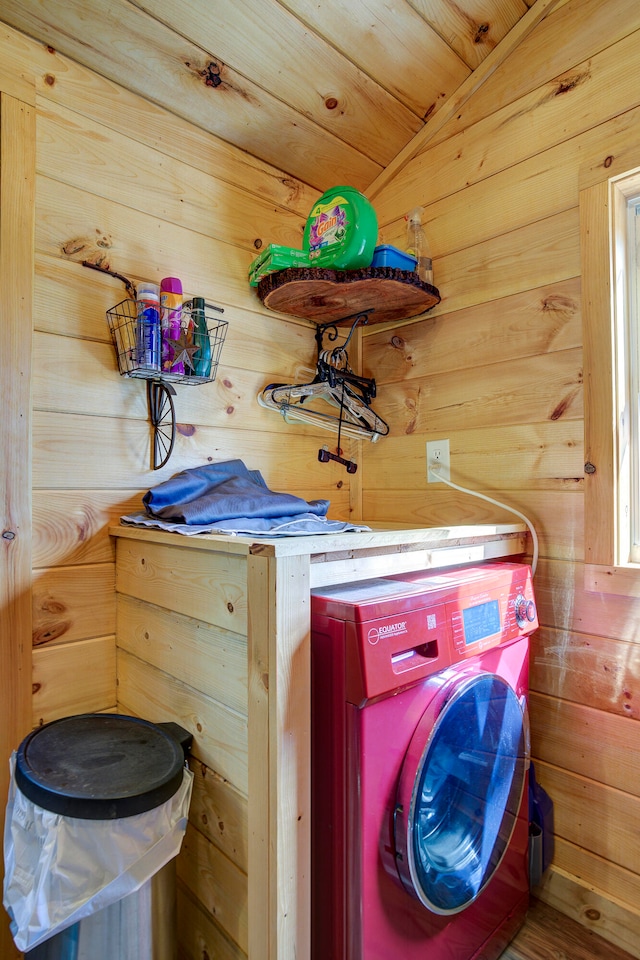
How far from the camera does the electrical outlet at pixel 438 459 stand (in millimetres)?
1616

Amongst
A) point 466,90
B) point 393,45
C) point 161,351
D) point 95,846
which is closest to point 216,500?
point 161,351

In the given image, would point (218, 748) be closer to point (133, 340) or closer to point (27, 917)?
point (27, 917)

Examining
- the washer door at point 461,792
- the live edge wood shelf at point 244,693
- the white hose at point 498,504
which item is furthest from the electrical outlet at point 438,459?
the washer door at point 461,792

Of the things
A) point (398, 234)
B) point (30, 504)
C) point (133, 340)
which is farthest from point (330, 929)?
point (398, 234)

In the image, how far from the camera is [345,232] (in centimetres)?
140

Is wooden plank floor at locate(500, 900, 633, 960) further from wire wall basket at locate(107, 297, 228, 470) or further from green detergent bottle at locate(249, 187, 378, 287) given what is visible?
green detergent bottle at locate(249, 187, 378, 287)

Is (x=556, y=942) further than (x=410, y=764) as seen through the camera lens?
Yes

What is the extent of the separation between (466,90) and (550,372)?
0.92 meters

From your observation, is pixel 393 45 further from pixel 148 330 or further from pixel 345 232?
pixel 148 330

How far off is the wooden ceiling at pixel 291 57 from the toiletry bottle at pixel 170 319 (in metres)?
0.55

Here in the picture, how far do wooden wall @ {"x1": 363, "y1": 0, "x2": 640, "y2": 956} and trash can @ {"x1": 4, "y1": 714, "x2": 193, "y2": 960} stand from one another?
0.98m

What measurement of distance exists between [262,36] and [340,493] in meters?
1.32

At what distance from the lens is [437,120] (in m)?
1.63

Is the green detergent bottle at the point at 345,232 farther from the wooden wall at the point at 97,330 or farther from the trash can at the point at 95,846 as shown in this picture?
the trash can at the point at 95,846
